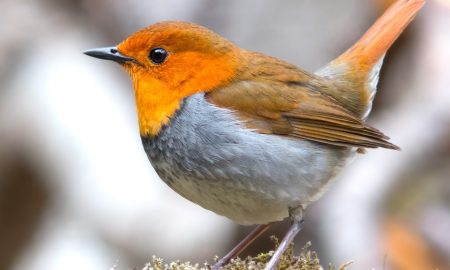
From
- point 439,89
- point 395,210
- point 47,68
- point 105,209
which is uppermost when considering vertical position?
point 439,89

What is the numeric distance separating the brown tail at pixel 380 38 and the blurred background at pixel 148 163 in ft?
5.55

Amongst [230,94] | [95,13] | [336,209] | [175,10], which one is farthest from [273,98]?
[95,13]

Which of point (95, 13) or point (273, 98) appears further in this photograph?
point (95, 13)

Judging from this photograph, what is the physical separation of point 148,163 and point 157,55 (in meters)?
3.11

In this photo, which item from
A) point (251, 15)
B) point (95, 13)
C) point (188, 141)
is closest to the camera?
point (188, 141)

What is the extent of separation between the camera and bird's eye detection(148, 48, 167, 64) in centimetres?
550

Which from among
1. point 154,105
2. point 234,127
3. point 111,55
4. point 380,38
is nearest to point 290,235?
point 234,127

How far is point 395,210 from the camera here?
7762mm

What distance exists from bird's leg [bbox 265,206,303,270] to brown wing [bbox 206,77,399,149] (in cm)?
43

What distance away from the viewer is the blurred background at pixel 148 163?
25.4ft

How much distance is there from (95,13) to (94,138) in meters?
1.85

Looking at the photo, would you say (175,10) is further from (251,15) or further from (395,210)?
(395,210)

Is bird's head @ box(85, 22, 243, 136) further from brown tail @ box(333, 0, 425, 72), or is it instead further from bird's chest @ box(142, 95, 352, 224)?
brown tail @ box(333, 0, 425, 72)

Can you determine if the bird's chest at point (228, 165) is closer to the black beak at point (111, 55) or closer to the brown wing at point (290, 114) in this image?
the brown wing at point (290, 114)
